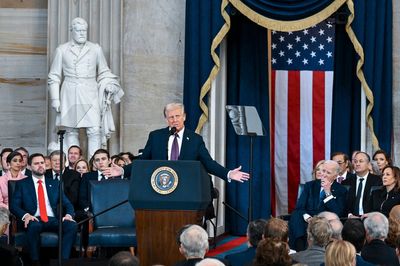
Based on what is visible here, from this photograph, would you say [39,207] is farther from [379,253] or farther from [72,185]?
[379,253]

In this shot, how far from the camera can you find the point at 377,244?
7023 millimetres

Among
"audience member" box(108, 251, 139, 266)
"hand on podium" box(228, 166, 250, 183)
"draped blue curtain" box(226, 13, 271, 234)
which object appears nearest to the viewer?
"audience member" box(108, 251, 139, 266)

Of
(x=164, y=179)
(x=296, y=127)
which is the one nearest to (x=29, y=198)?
(x=164, y=179)

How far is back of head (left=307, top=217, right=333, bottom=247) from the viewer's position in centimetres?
691

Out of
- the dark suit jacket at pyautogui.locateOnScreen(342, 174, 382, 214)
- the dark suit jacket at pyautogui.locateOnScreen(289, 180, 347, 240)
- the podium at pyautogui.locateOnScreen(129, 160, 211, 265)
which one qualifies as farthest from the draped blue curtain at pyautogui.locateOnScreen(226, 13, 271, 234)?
the podium at pyautogui.locateOnScreen(129, 160, 211, 265)

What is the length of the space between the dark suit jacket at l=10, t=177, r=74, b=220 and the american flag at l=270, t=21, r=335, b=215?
4289 mm

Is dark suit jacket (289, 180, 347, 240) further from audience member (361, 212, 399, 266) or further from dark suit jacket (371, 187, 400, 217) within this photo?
audience member (361, 212, 399, 266)

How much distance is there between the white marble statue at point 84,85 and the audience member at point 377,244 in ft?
18.2

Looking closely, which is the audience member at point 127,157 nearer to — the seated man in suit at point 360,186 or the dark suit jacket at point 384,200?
the seated man in suit at point 360,186

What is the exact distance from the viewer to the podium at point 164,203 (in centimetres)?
830

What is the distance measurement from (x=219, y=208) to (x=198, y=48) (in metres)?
2.01

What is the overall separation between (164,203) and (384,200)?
2.78 metres

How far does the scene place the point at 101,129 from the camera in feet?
40.1

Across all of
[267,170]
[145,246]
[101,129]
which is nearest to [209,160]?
[145,246]
